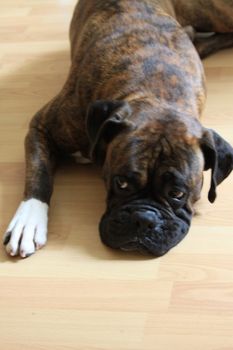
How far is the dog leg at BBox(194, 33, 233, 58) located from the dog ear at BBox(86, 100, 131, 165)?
117 cm

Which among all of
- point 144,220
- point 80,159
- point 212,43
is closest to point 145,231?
point 144,220

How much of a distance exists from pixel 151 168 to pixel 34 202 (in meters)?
0.54

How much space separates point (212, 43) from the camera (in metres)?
3.05

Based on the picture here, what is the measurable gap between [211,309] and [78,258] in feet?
1.61

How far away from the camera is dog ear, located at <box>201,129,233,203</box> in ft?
6.38

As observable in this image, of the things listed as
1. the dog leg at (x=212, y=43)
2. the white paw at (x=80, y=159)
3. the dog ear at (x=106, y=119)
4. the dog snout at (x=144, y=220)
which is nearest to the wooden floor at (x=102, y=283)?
the white paw at (x=80, y=159)

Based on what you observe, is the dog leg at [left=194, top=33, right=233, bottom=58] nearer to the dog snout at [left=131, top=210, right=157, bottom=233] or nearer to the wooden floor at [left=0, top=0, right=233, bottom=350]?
the wooden floor at [left=0, top=0, right=233, bottom=350]

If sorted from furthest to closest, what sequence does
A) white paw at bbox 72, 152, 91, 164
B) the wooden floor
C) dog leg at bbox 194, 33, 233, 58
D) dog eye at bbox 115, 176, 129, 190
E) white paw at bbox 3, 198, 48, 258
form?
dog leg at bbox 194, 33, 233, 58 < white paw at bbox 72, 152, 91, 164 < white paw at bbox 3, 198, 48, 258 < dog eye at bbox 115, 176, 129, 190 < the wooden floor

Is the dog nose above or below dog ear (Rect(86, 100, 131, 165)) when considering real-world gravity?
below

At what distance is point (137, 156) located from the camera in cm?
189

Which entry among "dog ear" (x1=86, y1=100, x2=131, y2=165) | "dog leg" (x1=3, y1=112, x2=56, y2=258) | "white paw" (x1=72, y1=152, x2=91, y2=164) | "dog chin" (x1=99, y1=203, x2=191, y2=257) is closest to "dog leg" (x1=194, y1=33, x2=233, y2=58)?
"white paw" (x1=72, y1=152, x2=91, y2=164)

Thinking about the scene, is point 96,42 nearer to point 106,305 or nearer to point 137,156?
point 137,156

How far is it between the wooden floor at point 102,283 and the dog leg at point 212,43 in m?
0.56

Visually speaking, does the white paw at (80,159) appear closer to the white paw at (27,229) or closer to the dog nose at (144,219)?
the white paw at (27,229)
